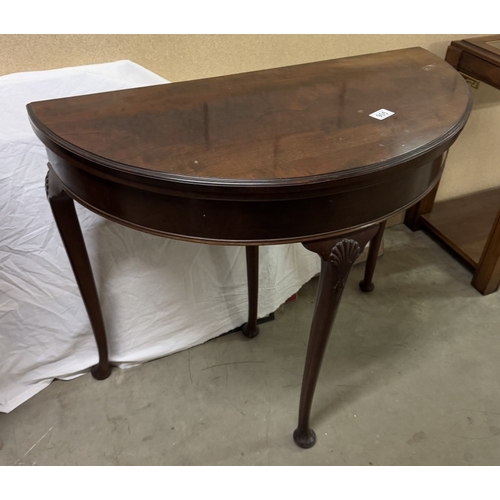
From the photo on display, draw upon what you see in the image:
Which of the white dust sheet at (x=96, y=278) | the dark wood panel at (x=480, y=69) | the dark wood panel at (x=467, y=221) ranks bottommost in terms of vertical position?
the dark wood panel at (x=467, y=221)

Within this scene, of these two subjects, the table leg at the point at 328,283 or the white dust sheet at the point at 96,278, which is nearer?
the table leg at the point at 328,283

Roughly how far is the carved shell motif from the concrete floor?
503 mm

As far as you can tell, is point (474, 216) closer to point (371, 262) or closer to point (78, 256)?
point (371, 262)

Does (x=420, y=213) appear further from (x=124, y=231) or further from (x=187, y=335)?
(x=124, y=231)

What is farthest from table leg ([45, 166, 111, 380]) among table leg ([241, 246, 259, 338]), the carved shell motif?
the carved shell motif

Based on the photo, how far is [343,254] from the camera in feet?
2.36

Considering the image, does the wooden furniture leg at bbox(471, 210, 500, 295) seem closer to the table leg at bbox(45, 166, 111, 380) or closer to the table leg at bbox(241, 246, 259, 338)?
the table leg at bbox(241, 246, 259, 338)

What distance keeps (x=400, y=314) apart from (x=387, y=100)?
2.38 feet

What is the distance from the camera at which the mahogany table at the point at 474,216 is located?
123 cm

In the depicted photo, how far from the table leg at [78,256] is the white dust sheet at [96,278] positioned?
0.17 ft

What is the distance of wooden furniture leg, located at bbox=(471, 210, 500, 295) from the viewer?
4.32 ft

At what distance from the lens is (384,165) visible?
2.09 ft

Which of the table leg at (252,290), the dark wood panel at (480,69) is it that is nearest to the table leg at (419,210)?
the dark wood panel at (480,69)

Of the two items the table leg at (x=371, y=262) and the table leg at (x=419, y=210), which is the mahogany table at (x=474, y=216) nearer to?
the table leg at (x=419, y=210)
